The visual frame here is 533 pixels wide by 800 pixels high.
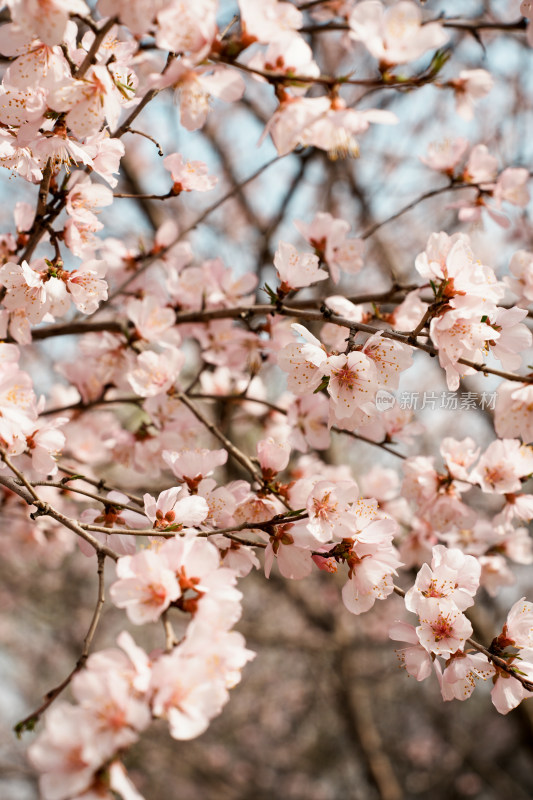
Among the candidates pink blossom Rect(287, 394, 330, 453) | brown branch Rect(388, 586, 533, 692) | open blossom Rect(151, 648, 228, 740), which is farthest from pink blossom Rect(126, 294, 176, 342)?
open blossom Rect(151, 648, 228, 740)

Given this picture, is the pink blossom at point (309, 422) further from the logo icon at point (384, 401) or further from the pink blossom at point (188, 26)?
the pink blossom at point (188, 26)

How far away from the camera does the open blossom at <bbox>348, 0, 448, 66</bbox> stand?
3.90ft

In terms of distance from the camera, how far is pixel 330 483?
1.35 metres

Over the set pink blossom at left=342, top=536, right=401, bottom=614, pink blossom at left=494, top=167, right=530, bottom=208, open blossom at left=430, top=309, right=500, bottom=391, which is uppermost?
open blossom at left=430, top=309, right=500, bottom=391

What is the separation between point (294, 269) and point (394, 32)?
2.01 ft

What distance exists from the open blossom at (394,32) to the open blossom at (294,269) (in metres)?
0.54

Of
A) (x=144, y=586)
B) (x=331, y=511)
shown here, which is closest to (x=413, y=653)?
(x=331, y=511)

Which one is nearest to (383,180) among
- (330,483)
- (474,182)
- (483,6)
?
(483,6)

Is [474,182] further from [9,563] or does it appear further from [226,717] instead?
[226,717]

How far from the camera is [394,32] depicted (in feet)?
4.07

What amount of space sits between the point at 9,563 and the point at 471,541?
475cm

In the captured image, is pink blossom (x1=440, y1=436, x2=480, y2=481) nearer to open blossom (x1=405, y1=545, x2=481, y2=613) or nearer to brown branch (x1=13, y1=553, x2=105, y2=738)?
Result: open blossom (x1=405, y1=545, x2=481, y2=613)

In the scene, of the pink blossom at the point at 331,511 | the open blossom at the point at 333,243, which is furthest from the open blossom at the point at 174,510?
the open blossom at the point at 333,243

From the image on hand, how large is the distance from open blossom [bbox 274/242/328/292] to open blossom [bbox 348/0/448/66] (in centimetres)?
54
